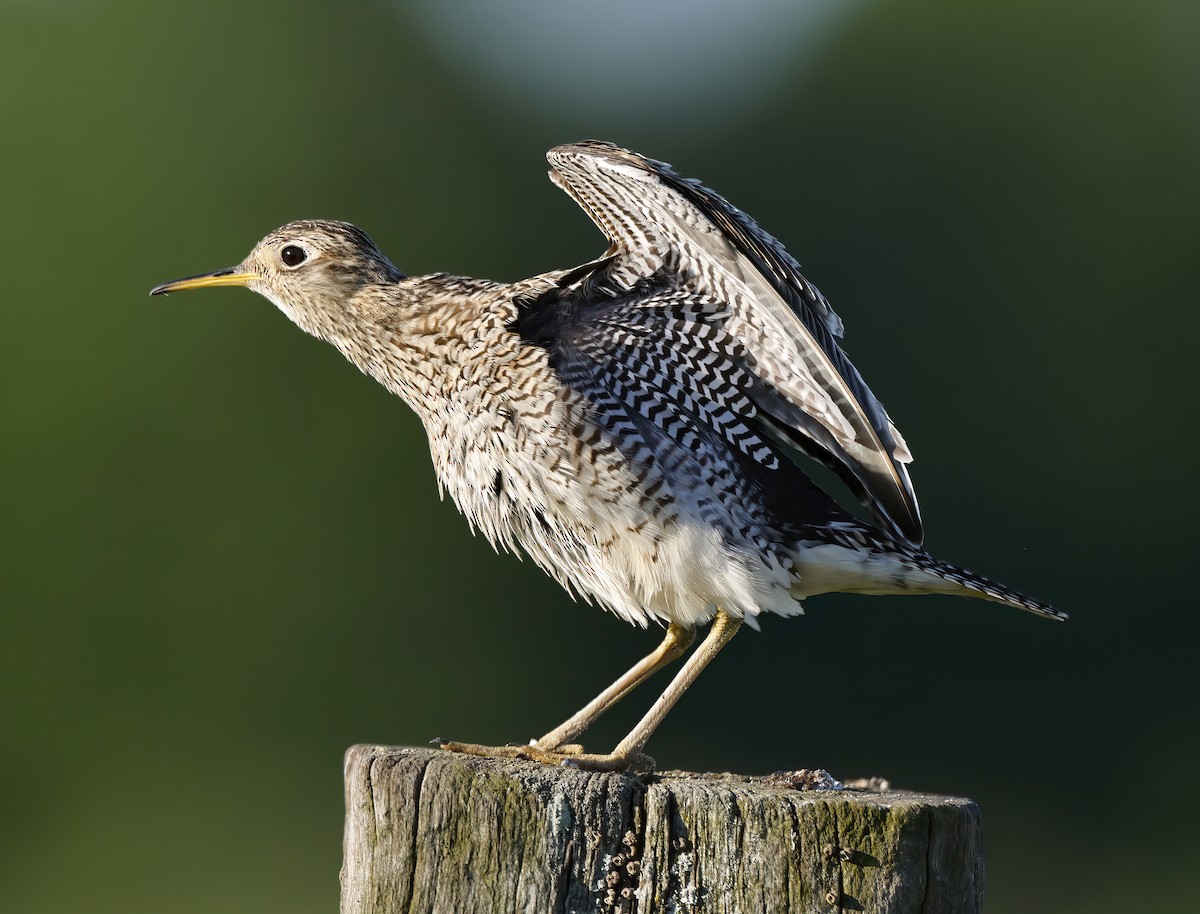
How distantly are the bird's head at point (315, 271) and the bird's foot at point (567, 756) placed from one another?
7.79ft

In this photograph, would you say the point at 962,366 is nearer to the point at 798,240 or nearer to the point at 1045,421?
the point at 1045,421

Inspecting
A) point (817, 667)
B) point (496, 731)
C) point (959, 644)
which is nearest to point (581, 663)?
point (496, 731)

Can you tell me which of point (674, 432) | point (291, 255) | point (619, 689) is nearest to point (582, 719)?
point (619, 689)

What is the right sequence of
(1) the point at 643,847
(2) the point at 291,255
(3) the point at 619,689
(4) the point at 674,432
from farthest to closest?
(2) the point at 291,255
(3) the point at 619,689
(4) the point at 674,432
(1) the point at 643,847

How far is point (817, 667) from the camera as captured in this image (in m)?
18.7

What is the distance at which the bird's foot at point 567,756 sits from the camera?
5.61m

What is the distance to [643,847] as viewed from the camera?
4.45 metres

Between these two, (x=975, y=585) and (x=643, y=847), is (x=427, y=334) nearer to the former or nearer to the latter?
(x=975, y=585)

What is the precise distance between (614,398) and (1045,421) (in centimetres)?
1668

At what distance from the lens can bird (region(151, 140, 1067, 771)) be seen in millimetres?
5945

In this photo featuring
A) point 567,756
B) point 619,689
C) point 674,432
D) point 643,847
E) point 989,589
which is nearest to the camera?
point 643,847

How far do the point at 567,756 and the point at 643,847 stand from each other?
1246mm

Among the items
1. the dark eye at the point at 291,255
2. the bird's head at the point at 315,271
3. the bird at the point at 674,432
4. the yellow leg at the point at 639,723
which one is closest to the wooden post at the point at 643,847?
the yellow leg at the point at 639,723

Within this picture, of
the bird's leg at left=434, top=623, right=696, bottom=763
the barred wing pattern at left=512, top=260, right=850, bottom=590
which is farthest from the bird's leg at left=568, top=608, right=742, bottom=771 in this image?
the barred wing pattern at left=512, top=260, right=850, bottom=590
